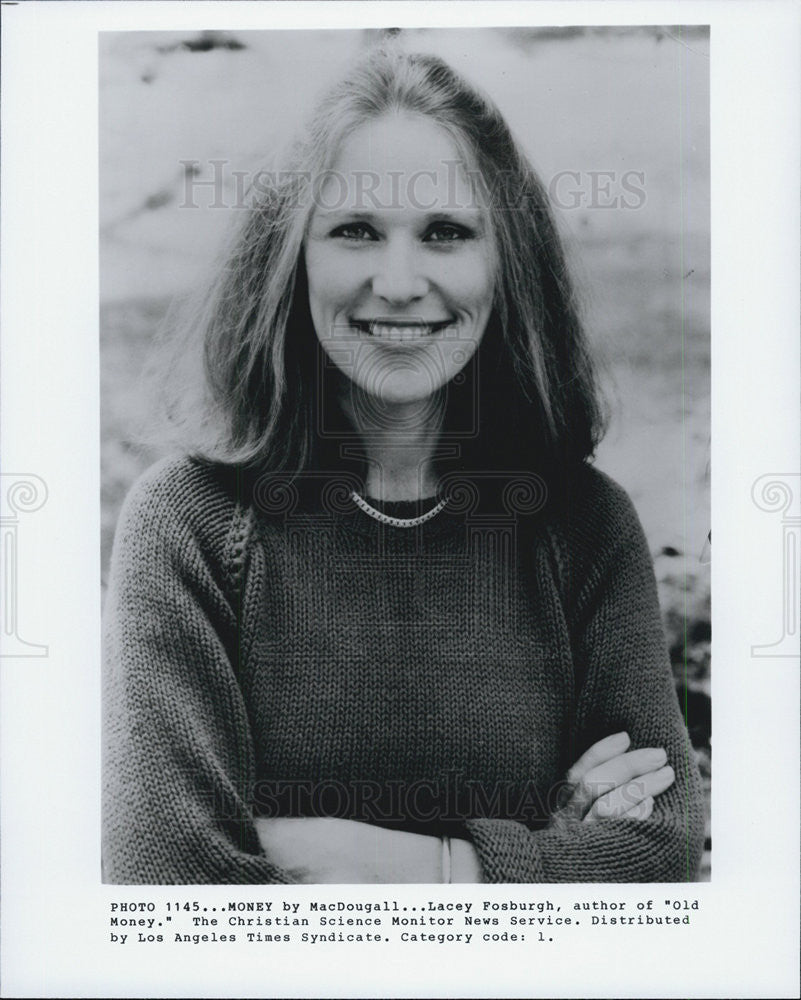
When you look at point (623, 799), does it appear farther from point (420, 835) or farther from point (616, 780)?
point (420, 835)

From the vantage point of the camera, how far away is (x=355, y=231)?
1626 millimetres

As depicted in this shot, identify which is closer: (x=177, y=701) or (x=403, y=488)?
(x=177, y=701)

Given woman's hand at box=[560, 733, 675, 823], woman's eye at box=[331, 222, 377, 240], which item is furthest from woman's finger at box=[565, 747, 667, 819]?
woman's eye at box=[331, 222, 377, 240]

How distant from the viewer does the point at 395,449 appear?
5.43 feet

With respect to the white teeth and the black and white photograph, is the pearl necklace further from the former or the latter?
the white teeth

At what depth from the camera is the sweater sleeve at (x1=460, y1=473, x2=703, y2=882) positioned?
163 cm

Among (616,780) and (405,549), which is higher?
(405,549)

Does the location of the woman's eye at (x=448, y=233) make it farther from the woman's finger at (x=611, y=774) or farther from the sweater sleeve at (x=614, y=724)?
the woman's finger at (x=611, y=774)

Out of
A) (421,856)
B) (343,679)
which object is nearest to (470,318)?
(343,679)

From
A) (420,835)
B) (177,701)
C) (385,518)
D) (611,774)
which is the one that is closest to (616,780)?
(611,774)

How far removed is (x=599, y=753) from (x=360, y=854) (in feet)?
1.25

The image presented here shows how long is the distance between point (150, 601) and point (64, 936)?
547 millimetres
